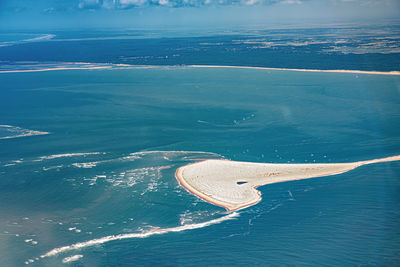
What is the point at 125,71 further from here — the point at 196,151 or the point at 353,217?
the point at 353,217

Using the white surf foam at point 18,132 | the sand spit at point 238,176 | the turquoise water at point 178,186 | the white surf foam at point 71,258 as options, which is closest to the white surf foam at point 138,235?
the turquoise water at point 178,186

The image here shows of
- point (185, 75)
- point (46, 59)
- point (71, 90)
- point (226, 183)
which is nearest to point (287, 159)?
point (226, 183)

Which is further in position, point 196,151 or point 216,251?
point 196,151

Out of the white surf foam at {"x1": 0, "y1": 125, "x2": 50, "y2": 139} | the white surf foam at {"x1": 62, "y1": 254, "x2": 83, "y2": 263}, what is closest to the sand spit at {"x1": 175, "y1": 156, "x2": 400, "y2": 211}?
the white surf foam at {"x1": 62, "y1": 254, "x2": 83, "y2": 263}

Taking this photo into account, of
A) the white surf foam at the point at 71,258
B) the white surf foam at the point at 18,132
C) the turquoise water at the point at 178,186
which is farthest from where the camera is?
the white surf foam at the point at 18,132

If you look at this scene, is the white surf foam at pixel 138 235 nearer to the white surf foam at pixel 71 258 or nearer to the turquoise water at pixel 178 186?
the turquoise water at pixel 178 186

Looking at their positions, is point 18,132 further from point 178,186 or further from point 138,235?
point 138,235
